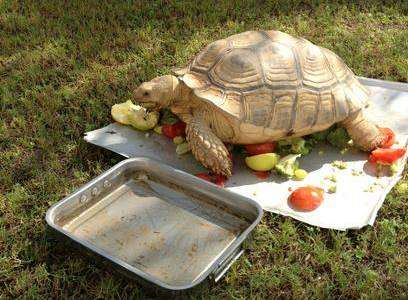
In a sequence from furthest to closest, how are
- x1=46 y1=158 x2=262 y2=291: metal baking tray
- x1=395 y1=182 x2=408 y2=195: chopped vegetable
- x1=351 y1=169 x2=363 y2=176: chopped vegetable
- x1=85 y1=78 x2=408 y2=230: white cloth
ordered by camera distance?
x1=351 y1=169 x2=363 y2=176: chopped vegetable
x1=395 y1=182 x2=408 y2=195: chopped vegetable
x1=85 y1=78 x2=408 y2=230: white cloth
x1=46 y1=158 x2=262 y2=291: metal baking tray

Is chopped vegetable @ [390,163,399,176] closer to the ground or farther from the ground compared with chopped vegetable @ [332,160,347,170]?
farther from the ground

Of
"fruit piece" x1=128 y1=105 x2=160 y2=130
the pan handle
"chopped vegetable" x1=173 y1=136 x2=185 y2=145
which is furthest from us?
"fruit piece" x1=128 y1=105 x2=160 y2=130

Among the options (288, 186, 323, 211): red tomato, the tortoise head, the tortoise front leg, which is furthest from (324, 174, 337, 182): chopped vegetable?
the tortoise head

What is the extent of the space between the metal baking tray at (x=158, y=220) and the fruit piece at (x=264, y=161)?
0.50 metres

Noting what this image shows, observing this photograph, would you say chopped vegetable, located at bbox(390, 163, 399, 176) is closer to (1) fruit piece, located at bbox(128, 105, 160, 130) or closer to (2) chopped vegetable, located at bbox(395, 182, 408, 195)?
(2) chopped vegetable, located at bbox(395, 182, 408, 195)

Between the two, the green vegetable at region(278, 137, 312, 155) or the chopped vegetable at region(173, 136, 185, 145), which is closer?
the green vegetable at region(278, 137, 312, 155)

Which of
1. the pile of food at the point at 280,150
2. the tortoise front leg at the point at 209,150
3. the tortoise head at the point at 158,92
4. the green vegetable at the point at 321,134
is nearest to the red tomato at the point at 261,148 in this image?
the pile of food at the point at 280,150

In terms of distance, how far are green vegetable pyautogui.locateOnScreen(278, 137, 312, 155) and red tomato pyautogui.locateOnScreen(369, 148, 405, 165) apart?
20.2 inches

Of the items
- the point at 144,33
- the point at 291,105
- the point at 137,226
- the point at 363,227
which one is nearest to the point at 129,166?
the point at 137,226

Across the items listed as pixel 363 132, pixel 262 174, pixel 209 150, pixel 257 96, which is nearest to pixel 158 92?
pixel 209 150

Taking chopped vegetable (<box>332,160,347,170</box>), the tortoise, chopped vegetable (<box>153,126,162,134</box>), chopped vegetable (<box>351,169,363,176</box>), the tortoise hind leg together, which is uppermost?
the tortoise

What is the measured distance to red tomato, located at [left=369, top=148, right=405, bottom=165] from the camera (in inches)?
143

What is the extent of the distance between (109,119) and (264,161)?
1551 mm

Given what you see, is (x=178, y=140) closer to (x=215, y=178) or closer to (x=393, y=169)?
(x=215, y=178)
